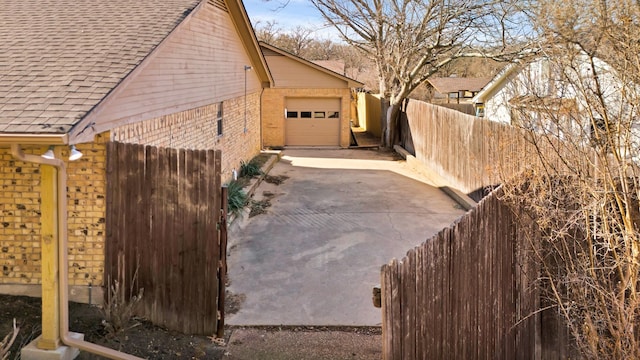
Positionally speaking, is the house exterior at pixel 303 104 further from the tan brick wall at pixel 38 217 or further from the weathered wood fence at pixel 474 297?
the weathered wood fence at pixel 474 297

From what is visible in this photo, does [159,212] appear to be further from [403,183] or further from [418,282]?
[403,183]

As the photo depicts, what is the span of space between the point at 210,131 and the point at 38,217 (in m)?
6.58

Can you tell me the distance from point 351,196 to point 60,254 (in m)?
9.89

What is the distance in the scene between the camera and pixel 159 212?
22.1 feet

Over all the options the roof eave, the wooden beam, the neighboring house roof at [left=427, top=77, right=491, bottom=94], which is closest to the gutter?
the wooden beam

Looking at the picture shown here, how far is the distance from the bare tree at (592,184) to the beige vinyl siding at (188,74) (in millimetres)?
4936

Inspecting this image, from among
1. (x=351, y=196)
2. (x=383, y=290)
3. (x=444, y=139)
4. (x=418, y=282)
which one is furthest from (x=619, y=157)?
(x=444, y=139)

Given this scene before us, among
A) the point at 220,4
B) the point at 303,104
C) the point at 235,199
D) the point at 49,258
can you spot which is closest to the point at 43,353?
the point at 49,258

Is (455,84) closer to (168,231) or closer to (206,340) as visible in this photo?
(168,231)

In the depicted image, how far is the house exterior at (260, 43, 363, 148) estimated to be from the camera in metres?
25.4

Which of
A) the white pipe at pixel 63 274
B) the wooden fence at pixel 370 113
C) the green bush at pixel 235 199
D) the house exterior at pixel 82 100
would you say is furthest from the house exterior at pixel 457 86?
the white pipe at pixel 63 274

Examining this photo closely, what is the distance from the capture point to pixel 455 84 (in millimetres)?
50188

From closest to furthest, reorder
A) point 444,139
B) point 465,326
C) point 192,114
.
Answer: point 465,326 < point 192,114 < point 444,139

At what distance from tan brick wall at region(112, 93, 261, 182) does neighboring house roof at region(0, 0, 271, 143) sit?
0.82m
